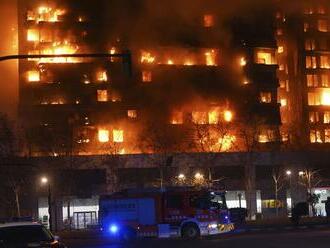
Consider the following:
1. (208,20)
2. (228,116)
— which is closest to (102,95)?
(228,116)

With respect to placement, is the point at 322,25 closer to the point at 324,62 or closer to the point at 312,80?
the point at 324,62

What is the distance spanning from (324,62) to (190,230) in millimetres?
88569

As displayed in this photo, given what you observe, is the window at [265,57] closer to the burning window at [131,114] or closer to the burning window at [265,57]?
→ the burning window at [265,57]

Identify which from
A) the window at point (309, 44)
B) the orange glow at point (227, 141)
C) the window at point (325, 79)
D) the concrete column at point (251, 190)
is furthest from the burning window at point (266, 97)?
the concrete column at point (251, 190)

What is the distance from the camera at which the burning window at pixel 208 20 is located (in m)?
103

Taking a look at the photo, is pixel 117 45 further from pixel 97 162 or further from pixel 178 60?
pixel 97 162

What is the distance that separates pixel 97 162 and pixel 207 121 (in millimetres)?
22166

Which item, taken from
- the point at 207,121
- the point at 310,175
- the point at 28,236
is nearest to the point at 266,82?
the point at 207,121

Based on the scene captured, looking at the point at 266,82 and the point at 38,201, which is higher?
the point at 266,82

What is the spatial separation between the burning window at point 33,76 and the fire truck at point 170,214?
58.3 m

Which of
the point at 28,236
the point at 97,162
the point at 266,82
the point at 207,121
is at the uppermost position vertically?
the point at 266,82

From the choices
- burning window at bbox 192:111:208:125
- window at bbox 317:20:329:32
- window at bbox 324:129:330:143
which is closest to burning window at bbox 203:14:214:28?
burning window at bbox 192:111:208:125

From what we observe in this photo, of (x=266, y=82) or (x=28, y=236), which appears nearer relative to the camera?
(x=28, y=236)

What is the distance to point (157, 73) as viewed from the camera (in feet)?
318
